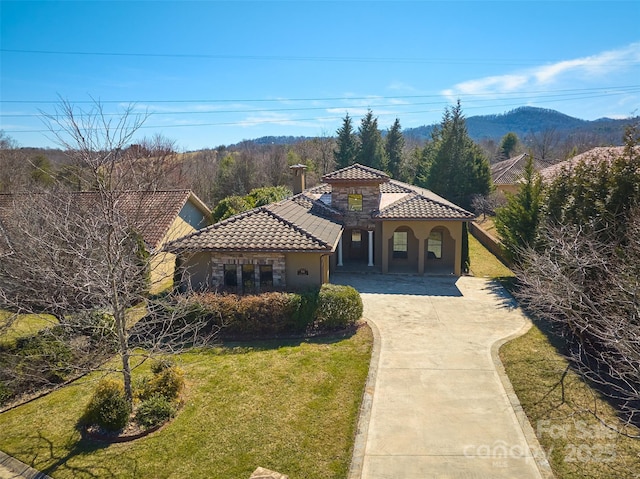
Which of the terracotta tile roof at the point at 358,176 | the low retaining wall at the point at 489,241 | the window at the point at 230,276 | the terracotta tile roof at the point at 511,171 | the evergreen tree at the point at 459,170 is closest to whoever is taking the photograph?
the window at the point at 230,276

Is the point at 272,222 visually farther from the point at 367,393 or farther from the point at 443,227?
the point at 443,227

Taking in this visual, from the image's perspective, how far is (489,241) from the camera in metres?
28.2

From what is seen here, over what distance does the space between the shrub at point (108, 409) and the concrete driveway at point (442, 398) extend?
17.0 feet


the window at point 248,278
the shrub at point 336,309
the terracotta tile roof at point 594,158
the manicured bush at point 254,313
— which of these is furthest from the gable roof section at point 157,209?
the terracotta tile roof at point 594,158

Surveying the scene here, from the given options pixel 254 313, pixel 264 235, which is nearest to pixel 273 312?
pixel 254 313

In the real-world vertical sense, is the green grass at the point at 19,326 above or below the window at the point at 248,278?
below

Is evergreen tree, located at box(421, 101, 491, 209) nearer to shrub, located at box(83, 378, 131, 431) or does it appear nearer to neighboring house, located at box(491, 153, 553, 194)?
neighboring house, located at box(491, 153, 553, 194)

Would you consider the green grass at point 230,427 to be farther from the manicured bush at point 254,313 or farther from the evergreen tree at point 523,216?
the evergreen tree at point 523,216

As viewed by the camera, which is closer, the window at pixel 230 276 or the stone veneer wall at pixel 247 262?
the stone veneer wall at pixel 247 262

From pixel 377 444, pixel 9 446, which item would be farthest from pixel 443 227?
pixel 9 446

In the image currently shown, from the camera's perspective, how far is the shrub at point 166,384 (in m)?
9.95

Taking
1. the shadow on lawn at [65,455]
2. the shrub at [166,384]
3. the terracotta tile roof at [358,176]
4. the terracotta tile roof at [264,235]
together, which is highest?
the terracotta tile roof at [358,176]

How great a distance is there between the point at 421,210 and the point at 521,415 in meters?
12.6

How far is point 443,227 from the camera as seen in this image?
21812 millimetres
